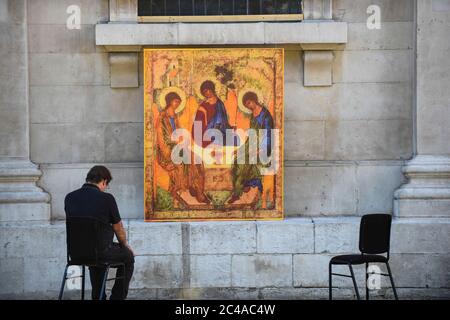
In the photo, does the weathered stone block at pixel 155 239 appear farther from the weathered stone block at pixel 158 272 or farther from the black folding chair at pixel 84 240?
the black folding chair at pixel 84 240

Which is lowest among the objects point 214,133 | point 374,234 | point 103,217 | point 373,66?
point 374,234

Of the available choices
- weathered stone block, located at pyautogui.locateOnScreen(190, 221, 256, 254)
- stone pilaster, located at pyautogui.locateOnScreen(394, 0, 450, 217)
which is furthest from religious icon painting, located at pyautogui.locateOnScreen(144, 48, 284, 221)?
stone pilaster, located at pyautogui.locateOnScreen(394, 0, 450, 217)

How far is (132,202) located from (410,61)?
393cm

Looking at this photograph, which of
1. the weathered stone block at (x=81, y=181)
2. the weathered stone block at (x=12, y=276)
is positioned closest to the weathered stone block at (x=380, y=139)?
the weathered stone block at (x=81, y=181)

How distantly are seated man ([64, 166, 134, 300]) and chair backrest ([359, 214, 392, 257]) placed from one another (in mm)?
2416

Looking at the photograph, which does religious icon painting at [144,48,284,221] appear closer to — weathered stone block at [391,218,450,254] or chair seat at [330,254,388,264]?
weathered stone block at [391,218,450,254]

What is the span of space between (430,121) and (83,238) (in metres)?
4.89

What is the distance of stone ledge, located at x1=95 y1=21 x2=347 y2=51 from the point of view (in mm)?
12016

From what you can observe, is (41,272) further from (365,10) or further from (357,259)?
(365,10)

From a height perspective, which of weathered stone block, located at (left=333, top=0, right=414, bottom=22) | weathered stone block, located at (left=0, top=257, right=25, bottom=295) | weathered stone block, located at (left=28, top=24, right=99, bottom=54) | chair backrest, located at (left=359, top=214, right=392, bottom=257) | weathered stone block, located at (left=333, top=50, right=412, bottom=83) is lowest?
weathered stone block, located at (left=0, top=257, right=25, bottom=295)

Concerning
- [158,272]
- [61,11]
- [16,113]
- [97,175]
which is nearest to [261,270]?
[158,272]

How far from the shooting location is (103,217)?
32.2 feet

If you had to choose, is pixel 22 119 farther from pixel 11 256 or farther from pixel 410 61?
pixel 410 61

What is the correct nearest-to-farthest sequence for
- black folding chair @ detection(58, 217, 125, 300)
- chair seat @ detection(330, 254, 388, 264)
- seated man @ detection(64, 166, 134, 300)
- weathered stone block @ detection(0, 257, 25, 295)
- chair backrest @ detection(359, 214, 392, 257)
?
black folding chair @ detection(58, 217, 125, 300)
seated man @ detection(64, 166, 134, 300)
chair seat @ detection(330, 254, 388, 264)
chair backrest @ detection(359, 214, 392, 257)
weathered stone block @ detection(0, 257, 25, 295)
